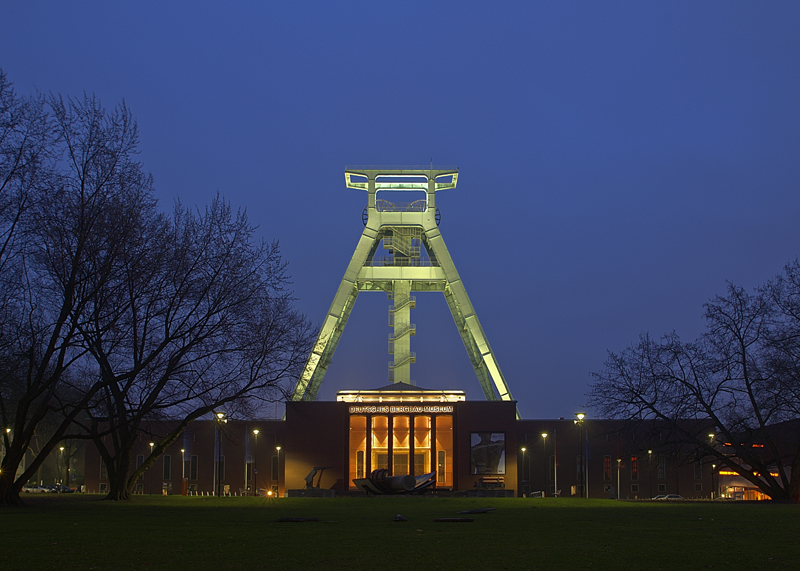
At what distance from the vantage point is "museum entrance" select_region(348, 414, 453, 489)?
48062mm

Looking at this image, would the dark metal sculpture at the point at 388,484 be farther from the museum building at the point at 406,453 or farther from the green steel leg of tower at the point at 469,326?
the green steel leg of tower at the point at 469,326

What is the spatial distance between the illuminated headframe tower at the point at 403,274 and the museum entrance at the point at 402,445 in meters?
3.48

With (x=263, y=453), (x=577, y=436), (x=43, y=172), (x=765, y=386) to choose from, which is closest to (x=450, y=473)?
(x=577, y=436)

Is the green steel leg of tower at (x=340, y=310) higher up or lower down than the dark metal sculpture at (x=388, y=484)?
higher up

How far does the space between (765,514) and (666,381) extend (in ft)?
48.8

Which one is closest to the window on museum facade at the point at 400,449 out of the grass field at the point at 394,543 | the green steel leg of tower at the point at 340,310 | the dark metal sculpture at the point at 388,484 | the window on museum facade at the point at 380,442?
the window on museum facade at the point at 380,442

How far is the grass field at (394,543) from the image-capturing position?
10211 mm

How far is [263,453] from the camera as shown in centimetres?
5244

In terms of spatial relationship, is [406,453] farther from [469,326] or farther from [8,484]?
[8,484]

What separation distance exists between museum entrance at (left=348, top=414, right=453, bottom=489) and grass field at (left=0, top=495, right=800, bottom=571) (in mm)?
30723

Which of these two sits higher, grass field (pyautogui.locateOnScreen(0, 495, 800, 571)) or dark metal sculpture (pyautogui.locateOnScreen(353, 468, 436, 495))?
grass field (pyautogui.locateOnScreen(0, 495, 800, 571))

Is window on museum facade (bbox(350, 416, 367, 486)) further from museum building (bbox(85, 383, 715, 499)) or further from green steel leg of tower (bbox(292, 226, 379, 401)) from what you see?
green steel leg of tower (bbox(292, 226, 379, 401))

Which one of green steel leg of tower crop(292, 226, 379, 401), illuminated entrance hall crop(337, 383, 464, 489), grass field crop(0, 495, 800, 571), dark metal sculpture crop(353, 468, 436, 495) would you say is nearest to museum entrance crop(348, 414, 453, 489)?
illuminated entrance hall crop(337, 383, 464, 489)

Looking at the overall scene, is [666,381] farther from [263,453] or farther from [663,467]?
[263,453]
